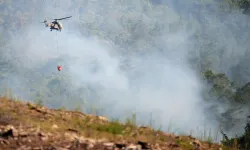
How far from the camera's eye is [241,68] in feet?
417

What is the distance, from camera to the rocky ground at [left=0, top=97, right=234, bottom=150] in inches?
272

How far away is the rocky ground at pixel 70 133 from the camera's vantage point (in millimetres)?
6918

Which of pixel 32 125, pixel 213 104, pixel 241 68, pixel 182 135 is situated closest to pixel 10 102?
pixel 32 125

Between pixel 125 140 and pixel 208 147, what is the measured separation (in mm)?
2139

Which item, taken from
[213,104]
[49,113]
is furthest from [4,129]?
[213,104]

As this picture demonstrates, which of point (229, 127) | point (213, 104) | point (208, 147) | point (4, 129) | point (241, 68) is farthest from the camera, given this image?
point (241, 68)

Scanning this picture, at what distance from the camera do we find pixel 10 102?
9.27 metres

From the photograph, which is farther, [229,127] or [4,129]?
[229,127]

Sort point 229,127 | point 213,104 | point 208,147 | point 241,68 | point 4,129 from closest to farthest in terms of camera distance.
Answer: point 4,129 < point 208,147 < point 229,127 < point 213,104 < point 241,68

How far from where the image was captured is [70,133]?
24.6 feet

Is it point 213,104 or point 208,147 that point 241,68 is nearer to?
point 213,104

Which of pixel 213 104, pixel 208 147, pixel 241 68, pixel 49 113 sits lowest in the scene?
pixel 208 147

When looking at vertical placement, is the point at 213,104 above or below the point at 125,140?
above

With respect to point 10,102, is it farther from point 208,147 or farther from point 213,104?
point 213,104
